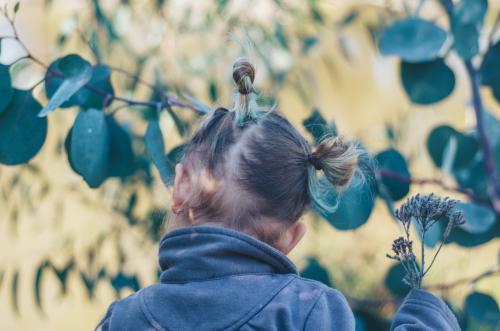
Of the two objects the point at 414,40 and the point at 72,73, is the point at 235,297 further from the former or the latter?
the point at 414,40

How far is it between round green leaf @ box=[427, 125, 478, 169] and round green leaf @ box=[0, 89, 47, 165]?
718mm

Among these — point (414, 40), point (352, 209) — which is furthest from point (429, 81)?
point (352, 209)

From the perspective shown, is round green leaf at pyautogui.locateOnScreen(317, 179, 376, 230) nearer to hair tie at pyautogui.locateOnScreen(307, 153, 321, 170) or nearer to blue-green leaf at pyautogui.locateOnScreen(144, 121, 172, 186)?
hair tie at pyautogui.locateOnScreen(307, 153, 321, 170)

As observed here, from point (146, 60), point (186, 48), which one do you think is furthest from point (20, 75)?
point (186, 48)

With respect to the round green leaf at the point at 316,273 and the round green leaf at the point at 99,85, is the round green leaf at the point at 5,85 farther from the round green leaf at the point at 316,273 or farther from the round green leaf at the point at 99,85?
the round green leaf at the point at 316,273

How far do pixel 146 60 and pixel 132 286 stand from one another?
0.69 metres

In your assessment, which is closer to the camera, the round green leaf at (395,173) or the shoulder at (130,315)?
the shoulder at (130,315)

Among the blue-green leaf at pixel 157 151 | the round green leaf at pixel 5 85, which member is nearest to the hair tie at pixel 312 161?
the blue-green leaf at pixel 157 151

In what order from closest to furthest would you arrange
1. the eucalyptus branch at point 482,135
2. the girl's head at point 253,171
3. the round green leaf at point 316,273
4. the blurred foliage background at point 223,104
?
1. the girl's head at point 253,171
2. the blurred foliage background at point 223,104
3. the eucalyptus branch at point 482,135
4. the round green leaf at point 316,273

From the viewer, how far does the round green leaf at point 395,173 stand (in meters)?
1.31

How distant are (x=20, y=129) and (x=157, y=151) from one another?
21cm

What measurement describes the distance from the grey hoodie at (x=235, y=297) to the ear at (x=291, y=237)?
0.05 m

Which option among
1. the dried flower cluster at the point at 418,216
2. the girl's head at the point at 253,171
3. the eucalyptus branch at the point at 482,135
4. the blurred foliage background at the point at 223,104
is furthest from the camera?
the eucalyptus branch at the point at 482,135

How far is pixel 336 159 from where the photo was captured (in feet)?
3.43
